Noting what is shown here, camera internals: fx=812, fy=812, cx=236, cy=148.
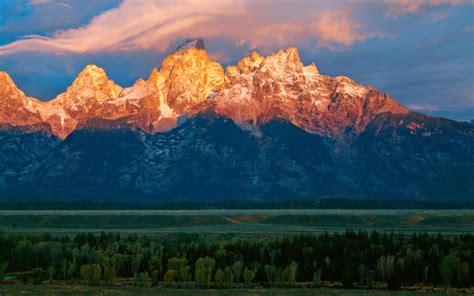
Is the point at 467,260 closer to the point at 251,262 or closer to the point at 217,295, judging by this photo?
the point at 251,262

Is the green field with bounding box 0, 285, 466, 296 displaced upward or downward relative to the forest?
downward

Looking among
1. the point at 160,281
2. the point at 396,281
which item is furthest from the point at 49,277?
the point at 396,281

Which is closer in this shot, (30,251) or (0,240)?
(30,251)

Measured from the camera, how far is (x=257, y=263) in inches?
4530

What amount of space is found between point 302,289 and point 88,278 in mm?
28111

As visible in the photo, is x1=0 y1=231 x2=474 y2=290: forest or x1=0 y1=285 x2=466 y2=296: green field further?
x1=0 y1=231 x2=474 y2=290: forest

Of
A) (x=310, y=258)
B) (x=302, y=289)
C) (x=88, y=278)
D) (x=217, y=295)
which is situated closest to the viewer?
(x=217, y=295)

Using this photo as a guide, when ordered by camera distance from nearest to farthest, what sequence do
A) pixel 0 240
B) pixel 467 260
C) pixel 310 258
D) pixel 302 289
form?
pixel 302 289 < pixel 467 260 < pixel 310 258 < pixel 0 240

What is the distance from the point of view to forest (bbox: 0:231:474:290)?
10581 centimetres

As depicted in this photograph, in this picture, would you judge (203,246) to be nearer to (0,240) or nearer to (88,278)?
(88,278)

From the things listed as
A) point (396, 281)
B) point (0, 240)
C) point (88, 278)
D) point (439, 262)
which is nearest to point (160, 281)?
point (88, 278)

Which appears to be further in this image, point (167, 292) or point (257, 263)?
point (257, 263)

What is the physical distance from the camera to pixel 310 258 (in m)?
121

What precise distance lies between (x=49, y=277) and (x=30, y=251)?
78.9ft
